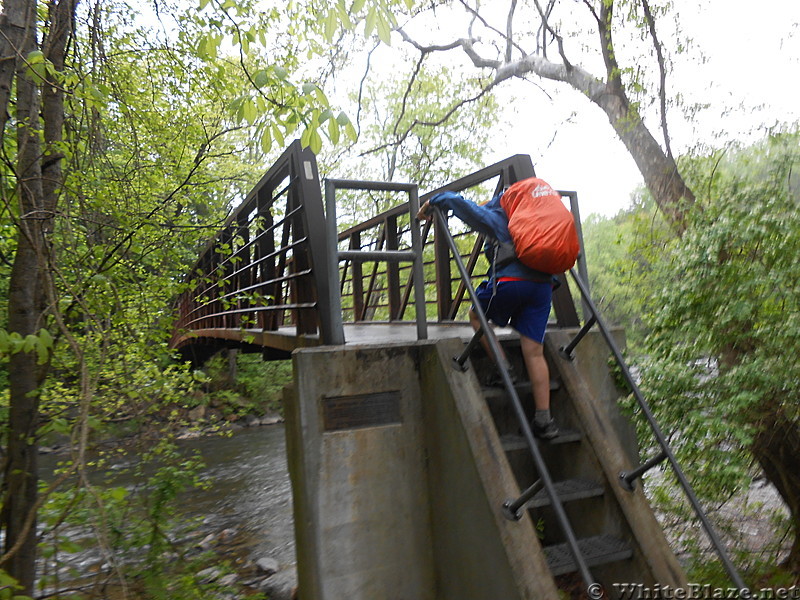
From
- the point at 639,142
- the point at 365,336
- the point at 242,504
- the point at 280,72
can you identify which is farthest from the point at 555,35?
the point at 242,504

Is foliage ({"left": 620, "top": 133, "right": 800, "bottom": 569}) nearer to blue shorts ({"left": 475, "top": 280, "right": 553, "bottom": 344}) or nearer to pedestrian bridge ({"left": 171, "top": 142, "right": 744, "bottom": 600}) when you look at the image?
pedestrian bridge ({"left": 171, "top": 142, "right": 744, "bottom": 600})

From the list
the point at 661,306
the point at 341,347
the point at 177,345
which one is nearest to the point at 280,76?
the point at 341,347

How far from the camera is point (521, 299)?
11.1 feet

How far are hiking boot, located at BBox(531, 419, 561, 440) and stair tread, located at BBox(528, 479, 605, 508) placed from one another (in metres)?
0.27

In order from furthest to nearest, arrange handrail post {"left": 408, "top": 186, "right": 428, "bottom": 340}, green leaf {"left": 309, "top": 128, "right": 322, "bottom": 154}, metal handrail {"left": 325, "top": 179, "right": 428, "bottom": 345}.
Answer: handrail post {"left": 408, "top": 186, "right": 428, "bottom": 340} < metal handrail {"left": 325, "top": 179, "right": 428, "bottom": 345} < green leaf {"left": 309, "top": 128, "right": 322, "bottom": 154}

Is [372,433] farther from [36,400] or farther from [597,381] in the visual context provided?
[36,400]

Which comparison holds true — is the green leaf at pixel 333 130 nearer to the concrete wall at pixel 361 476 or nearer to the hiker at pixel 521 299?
the hiker at pixel 521 299

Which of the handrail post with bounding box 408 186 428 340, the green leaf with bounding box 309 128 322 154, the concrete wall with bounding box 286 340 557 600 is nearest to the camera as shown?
the green leaf with bounding box 309 128 322 154

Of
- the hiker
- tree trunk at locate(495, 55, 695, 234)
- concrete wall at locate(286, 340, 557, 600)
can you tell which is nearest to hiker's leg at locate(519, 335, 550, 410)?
the hiker

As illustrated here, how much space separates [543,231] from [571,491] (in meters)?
1.43

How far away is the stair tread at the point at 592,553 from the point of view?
2.88 meters

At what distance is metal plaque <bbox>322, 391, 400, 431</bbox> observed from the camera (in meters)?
3.37

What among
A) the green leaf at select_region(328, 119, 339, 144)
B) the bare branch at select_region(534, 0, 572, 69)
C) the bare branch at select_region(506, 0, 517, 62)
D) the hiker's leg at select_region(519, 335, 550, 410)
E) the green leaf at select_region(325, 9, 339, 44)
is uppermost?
the bare branch at select_region(506, 0, 517, 62)

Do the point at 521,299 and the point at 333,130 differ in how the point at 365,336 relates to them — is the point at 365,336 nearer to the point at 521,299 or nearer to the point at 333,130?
the point at 521,299
